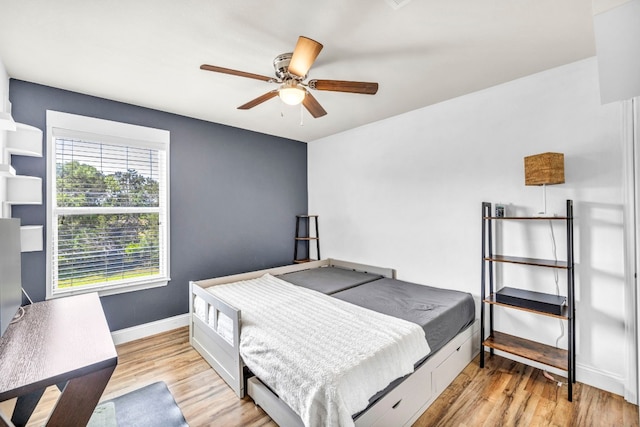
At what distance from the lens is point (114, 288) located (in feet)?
9.42

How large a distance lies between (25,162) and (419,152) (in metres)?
3.73

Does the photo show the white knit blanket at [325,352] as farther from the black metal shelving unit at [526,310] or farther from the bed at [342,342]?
the black metal shelving unit at [526,310]

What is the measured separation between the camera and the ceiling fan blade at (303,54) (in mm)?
1519

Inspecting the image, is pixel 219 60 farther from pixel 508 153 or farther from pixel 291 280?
A: pixel 508 153

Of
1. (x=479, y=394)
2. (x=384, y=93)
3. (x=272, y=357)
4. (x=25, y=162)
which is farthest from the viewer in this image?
(x=384, y=93)

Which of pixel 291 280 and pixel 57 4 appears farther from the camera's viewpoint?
pixel 291 280

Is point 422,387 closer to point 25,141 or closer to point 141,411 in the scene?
point 141,411

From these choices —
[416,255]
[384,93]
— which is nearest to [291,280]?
[416,255]

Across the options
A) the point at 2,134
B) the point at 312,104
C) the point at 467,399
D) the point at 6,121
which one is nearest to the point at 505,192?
the point at 467,399

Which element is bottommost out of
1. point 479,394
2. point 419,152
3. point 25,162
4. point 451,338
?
point 479,394

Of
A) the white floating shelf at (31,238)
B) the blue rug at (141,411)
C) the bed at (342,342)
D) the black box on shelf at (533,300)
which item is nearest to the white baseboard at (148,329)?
the bed at (342,342)

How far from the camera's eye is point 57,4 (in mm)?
1569

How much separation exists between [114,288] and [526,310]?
370 centimetres

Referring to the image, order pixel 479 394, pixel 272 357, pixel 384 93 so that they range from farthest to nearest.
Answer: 1. pixel 384 93
2. pixel 479 394
3. pixel 272 357
